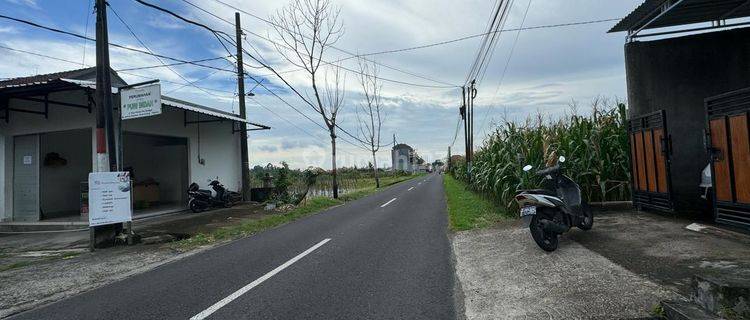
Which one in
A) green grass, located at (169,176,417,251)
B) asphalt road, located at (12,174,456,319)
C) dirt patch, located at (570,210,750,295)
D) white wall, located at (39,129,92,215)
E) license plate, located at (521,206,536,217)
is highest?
white wall, located at (39,129,92,215)

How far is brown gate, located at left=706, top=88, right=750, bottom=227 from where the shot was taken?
19.4 ft

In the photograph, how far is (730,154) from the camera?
20.3 ft

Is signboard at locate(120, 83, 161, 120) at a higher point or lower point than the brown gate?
higher

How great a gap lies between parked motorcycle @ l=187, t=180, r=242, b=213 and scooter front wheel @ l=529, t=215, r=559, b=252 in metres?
14.0

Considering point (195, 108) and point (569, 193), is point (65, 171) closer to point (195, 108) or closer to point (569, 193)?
point (195, 108)

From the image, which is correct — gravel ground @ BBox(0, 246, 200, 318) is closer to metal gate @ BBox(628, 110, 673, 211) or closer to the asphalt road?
the asphalt road

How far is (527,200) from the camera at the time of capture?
22.4ft

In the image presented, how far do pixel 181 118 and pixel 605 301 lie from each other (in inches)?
691

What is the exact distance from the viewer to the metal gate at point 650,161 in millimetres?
7910

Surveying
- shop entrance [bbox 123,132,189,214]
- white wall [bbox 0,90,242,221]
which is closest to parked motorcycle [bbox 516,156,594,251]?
white wall [bbox 0,90,242,221]

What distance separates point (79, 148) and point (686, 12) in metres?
22.1

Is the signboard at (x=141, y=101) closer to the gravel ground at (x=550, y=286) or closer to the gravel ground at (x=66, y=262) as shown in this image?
the gravel ground at (x=66, y=262)

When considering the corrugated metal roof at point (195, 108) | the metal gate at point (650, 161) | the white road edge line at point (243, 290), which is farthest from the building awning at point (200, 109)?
the metal gate at point (650, 161)

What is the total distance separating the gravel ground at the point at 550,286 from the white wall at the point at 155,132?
12.9 meters
